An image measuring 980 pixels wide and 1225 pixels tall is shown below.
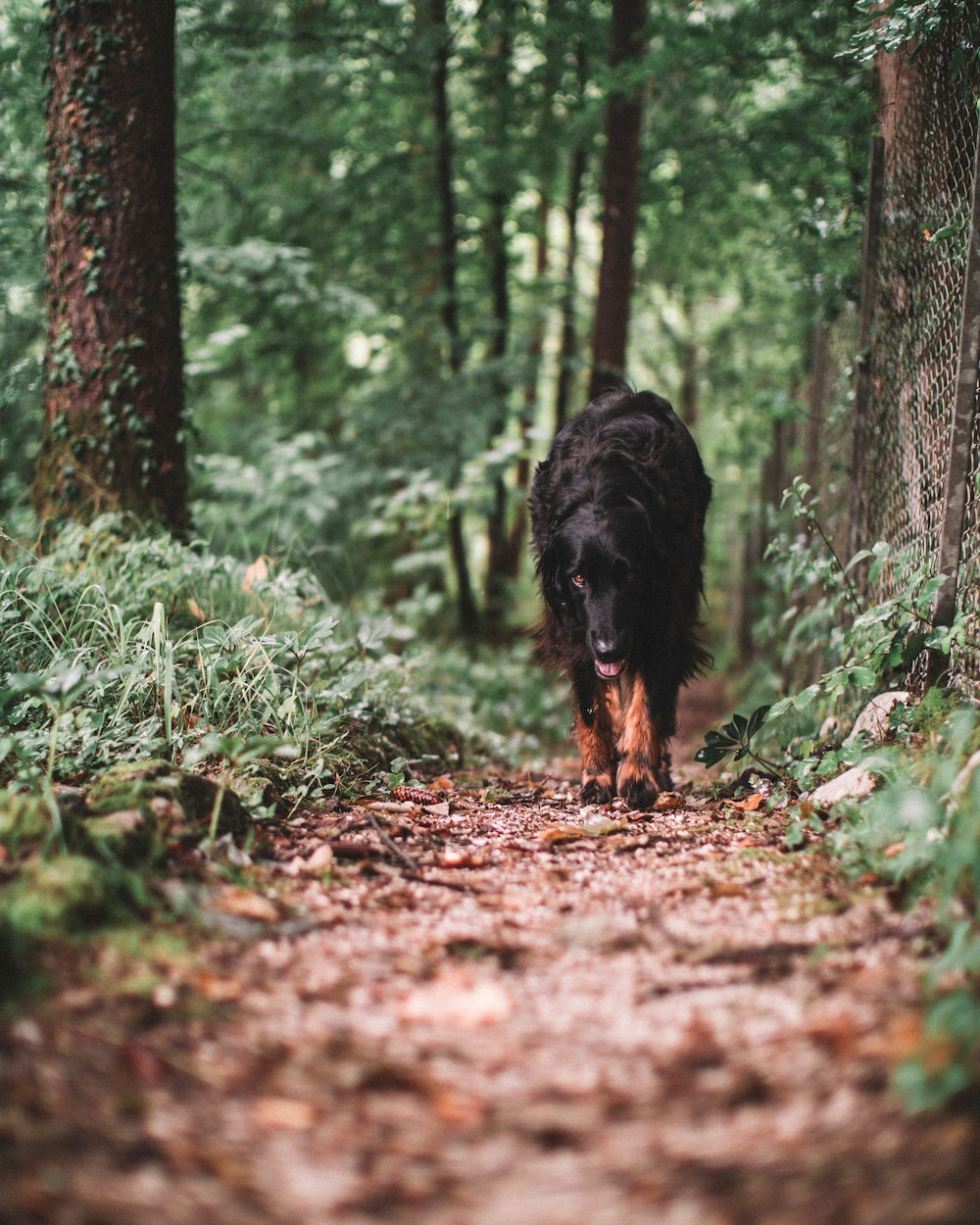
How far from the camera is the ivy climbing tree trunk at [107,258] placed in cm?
430

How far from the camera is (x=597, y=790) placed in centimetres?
378

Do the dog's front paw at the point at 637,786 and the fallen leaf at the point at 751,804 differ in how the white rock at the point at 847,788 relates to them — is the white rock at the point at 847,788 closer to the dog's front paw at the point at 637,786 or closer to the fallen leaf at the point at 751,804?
the fallen leaf at the point at 751,804

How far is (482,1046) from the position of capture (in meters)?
1.58

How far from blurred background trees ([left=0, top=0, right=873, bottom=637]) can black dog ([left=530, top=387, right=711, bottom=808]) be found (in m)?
2.26

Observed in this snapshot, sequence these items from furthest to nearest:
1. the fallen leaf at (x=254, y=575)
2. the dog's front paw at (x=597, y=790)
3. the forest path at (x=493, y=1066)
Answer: the fallen leaf at (x=254, y=575), the dog's front paw at (x=597, y=790), the forest path at (x=493, y=1066)

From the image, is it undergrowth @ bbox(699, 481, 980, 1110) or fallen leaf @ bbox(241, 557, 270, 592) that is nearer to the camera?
undergrowth @ bbox(699, 481, 980, 1110)

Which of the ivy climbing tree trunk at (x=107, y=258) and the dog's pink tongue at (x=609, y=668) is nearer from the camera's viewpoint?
the dog's pink tongue at (x=609, y=668)

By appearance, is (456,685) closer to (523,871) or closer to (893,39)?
(523,871)

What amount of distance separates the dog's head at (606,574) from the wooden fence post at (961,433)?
110 centimetres

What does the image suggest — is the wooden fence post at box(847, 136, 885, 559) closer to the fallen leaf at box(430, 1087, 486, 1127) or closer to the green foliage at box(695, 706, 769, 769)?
the green foliage at box(695, 706, 769, 769)

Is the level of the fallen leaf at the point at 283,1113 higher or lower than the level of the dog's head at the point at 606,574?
lower

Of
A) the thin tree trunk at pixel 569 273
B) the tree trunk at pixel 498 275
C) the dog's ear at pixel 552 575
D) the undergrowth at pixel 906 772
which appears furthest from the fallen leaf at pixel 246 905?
the thin tree trunk at pixel 569 273

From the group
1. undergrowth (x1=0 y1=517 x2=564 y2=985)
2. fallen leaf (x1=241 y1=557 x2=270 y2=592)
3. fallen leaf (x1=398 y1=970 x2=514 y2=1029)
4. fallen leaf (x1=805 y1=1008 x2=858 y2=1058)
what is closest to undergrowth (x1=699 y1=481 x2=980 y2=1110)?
fallen leaf (x1=805 y1=1008 x2=858 y2=1058)

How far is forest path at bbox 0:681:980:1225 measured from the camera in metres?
1.17
